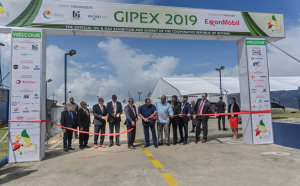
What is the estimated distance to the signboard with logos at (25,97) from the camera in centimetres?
575

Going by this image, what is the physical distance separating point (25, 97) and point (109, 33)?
131 inches

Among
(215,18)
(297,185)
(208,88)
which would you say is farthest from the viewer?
(208,88)

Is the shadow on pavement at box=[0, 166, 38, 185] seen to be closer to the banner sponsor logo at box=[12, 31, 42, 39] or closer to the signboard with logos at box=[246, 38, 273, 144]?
the banner sponsor logo at box=[12, 31, 42, 39]

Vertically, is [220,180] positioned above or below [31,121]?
below

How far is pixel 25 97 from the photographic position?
5.86 meters

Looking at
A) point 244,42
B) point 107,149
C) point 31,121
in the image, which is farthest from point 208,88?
point 31,121

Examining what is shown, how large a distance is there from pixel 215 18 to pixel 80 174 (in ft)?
22.3

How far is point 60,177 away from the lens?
14.0 ft

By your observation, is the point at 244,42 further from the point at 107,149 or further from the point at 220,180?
the point at 107,149

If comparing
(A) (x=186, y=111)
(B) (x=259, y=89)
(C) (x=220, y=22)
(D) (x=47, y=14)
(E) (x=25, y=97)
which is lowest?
(A) (x=186, y=111)

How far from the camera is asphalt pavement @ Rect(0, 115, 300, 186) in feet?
12.8

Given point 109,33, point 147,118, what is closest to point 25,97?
point 109,33

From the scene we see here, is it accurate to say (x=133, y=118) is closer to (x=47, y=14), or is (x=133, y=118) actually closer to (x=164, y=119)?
(x=164, y=119)

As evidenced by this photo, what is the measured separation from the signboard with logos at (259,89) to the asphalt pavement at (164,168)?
0.67m
